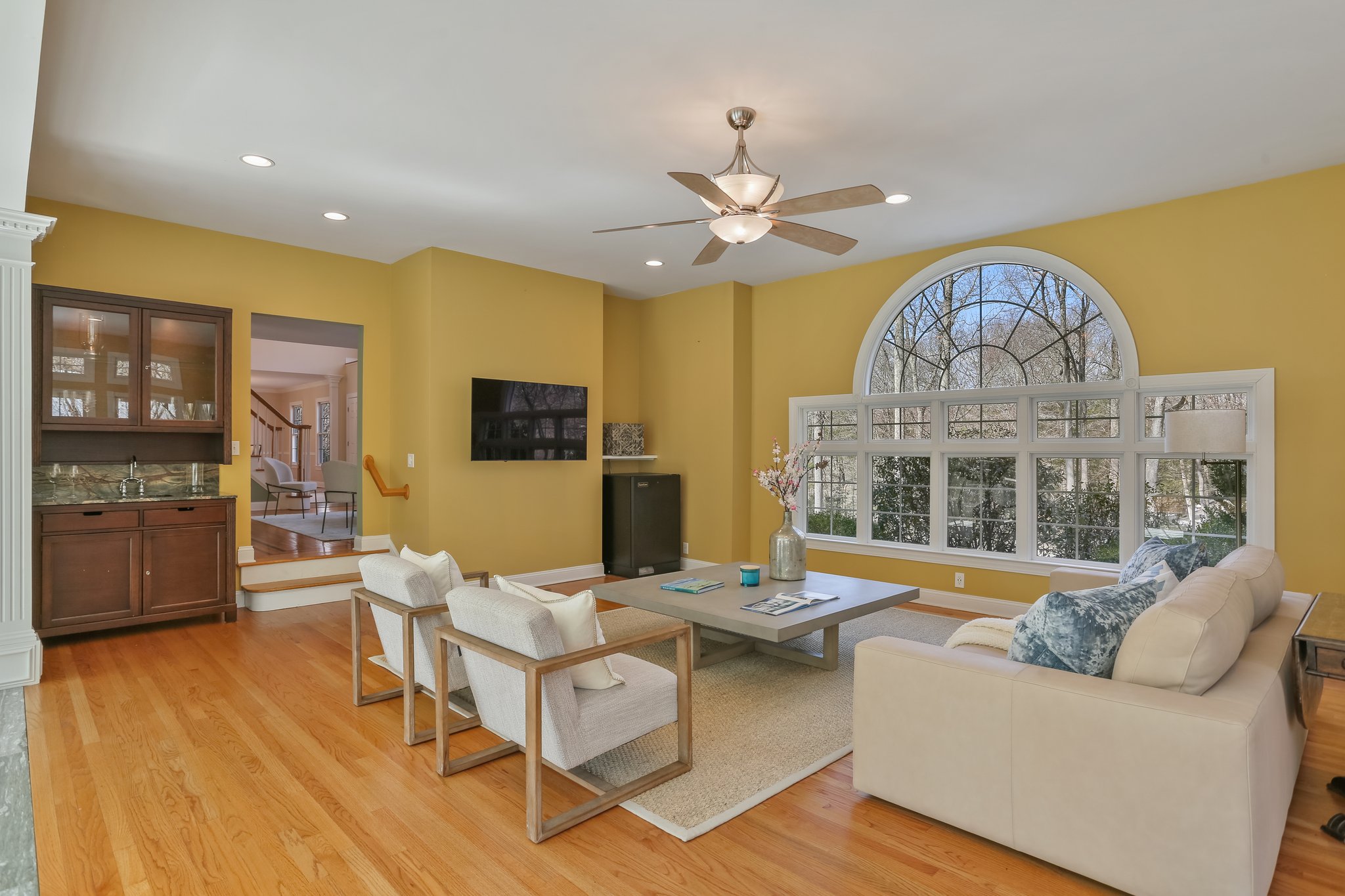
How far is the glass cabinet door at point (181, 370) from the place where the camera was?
488cm

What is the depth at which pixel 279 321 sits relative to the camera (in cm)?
605

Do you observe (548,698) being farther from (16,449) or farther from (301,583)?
(301,583)

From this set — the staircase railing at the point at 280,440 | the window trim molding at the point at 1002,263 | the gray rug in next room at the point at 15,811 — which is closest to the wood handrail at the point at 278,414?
the staircase railing at the point at 280,440

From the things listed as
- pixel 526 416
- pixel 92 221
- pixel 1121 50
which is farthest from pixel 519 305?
pixel 1121 50

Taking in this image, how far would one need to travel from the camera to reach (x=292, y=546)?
6.57 meters

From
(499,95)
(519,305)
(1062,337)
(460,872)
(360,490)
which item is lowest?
(460,872)

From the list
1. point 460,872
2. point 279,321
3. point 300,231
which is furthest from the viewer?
point 279,321

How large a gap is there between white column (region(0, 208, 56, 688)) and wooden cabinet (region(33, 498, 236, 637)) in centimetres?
57

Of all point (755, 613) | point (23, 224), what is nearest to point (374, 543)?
point (23, 224)

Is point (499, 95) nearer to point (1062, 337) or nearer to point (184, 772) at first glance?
point (184, 772)

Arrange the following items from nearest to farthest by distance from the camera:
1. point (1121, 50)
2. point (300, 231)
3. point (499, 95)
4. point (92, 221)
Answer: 1. point (1121, 50)
2. point (499, 95)
3. point (92, 221)
4. point (300, 231)

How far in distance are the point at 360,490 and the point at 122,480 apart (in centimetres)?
171

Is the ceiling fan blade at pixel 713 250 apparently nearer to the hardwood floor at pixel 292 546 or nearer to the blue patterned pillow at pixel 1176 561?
the blue patterned pillow at pixel 1176 561

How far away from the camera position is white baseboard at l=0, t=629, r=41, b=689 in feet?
12.2
